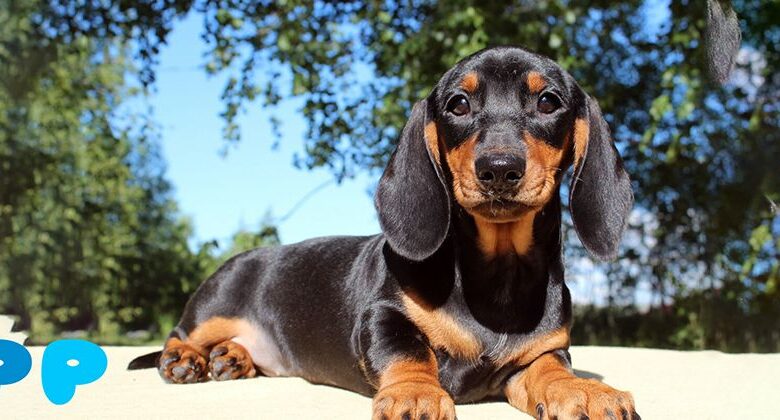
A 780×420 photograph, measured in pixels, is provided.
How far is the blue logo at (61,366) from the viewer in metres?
3.06

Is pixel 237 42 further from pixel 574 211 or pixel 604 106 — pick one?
pixel 574 211

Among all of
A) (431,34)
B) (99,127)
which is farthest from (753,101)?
(99,127)

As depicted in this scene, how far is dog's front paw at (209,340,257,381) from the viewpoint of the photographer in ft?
14.7

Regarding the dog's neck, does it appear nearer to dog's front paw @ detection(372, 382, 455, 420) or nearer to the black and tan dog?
the black and tan dog

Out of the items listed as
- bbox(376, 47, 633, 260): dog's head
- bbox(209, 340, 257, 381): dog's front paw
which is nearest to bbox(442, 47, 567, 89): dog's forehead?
bbox(376, 47, 633, 260): dog's head

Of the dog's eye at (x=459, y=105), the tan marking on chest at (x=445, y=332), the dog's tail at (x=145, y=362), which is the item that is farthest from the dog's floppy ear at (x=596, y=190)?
the dog's tail at (x=145, y=362)

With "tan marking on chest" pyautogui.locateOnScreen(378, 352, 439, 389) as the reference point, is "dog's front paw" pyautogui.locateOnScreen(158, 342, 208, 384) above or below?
below

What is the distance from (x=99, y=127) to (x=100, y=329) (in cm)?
347

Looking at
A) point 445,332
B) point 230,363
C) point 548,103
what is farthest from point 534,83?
point 230,363

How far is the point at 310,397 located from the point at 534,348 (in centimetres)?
110

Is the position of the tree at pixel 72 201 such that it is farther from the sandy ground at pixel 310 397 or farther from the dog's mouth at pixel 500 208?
the dog's mouth at pixel 500 208

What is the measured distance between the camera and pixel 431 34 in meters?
7.05

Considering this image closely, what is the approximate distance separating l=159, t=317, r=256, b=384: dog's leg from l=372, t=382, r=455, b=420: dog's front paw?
180 centimetres

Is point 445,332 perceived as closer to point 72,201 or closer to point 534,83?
point 534,83
